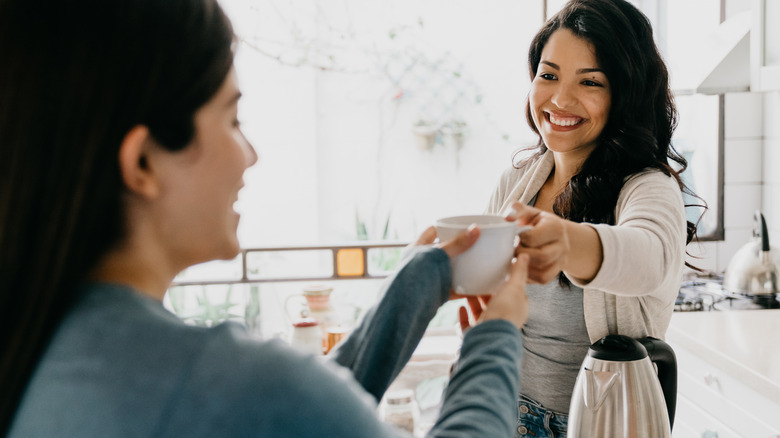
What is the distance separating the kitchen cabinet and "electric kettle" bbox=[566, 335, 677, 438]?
2.22ft

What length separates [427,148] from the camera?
3.47 metres

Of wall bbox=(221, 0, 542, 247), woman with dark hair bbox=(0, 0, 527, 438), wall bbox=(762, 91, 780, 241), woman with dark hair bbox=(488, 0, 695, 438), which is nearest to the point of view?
woman with dark hair bbox=(0, 0, 527, 438)

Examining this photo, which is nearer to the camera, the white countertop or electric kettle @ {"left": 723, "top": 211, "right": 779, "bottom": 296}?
the white countertop

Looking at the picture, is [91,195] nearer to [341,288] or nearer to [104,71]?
[104,71]

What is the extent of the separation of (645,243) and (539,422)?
1.62ft

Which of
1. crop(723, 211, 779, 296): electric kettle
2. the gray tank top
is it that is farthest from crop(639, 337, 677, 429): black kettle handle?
crop(723, 211, 779, 296): electric kettle

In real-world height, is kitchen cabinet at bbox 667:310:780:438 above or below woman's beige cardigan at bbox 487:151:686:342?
below

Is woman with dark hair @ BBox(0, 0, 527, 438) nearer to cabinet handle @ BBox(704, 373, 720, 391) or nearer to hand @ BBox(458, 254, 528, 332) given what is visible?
hand @ BBox(458, 254, 528, 332)

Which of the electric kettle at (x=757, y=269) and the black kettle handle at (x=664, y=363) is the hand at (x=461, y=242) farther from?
the electric kettle at (x=757, y=269)

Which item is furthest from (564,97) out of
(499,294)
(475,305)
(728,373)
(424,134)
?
(424,134)

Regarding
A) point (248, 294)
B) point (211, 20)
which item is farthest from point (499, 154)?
point (211, 20)

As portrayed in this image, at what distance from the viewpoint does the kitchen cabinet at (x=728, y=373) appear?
68.2 inches

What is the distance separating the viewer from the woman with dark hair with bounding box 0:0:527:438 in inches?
19.9

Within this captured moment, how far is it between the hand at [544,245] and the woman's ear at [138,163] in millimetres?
519
